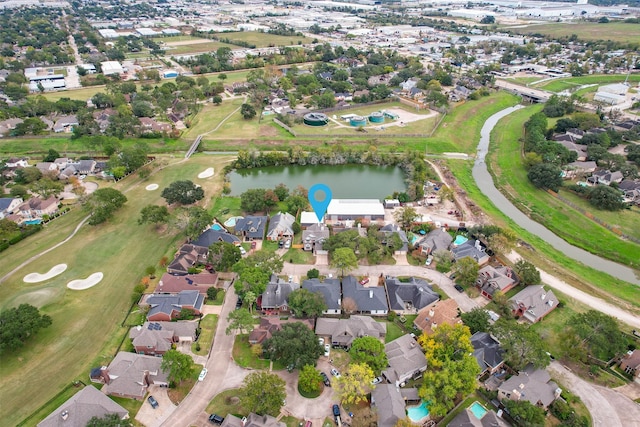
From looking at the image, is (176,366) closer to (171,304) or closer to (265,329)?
(265,329)

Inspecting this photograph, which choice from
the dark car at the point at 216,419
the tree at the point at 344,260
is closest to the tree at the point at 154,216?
the tree at the point at 344,260

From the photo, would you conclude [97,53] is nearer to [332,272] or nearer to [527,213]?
[332,272]

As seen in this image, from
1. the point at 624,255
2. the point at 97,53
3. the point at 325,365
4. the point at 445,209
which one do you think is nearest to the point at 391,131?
the point at 445,209

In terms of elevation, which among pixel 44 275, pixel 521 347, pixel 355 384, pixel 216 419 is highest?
pixel 521 347

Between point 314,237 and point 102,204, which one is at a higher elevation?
point 102,204

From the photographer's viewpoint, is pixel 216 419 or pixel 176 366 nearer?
pixel 216 419

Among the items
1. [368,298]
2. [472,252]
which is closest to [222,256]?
[368,298]
